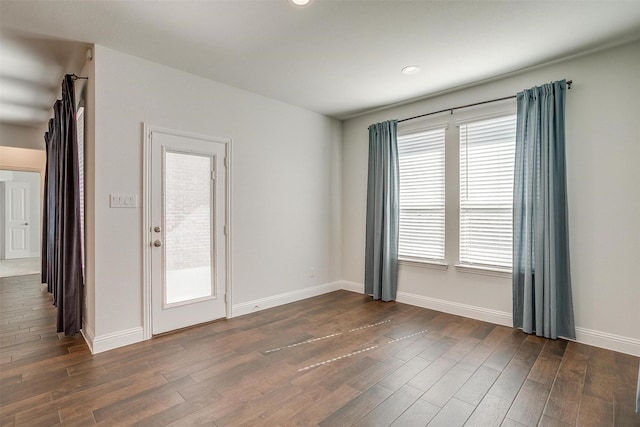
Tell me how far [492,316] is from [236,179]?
3367 mm

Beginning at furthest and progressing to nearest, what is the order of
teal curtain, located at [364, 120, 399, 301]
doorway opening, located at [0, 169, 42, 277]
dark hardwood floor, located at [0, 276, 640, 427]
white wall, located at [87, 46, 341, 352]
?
doorway opening, located at [0, 169, 42, 277], teal curtain, located at [364, 120, 399, 301], white wall, located at [87, 46, 341, 352], dark hardwood floor, located at [0, 276, 640, 427]

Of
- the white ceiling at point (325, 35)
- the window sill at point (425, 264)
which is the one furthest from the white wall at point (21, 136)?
the window sill at point (425, 264)

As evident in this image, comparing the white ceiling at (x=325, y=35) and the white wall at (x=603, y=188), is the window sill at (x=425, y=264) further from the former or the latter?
the white ceiling at (x=325, y=35)

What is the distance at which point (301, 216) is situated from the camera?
15.2 ft

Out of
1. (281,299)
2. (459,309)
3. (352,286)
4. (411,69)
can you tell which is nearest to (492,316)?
(459,309)

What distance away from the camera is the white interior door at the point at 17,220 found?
27.3ft

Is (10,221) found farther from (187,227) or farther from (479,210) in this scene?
(479,210)

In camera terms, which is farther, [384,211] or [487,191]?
[384,211]

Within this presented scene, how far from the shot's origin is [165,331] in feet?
10.6

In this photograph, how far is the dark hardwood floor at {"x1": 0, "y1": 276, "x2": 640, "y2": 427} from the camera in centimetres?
194

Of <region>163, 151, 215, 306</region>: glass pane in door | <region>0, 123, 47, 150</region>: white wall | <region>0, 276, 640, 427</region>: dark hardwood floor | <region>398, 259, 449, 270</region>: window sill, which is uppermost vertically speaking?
<region>0, 123, 47, 150</region>: white wall

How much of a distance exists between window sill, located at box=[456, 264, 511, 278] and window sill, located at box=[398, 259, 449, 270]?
0.61 feet

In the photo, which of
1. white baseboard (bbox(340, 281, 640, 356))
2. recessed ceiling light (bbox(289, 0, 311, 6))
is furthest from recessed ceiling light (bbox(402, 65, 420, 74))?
white baseboard (bbox(340, 281, 640, 356))

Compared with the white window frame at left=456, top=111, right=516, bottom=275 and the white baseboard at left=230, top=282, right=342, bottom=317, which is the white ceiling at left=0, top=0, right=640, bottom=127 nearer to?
the white window frame at left=456, top=111, right=516, bottom=275
